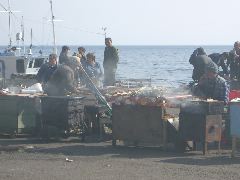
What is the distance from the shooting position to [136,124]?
13.4m

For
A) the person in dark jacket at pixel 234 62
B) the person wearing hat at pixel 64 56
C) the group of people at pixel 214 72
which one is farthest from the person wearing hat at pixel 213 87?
the person in dark jacket at pixel 234 62

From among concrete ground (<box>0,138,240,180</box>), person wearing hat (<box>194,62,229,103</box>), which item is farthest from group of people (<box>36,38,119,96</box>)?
person wearing hat (<box>194,62,229,103</box>)

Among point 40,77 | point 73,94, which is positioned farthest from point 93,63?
point 73,94

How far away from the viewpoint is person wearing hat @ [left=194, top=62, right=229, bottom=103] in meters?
13.5

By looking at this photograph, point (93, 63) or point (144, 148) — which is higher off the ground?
point (93, 63)

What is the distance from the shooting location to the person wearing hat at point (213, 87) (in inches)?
531

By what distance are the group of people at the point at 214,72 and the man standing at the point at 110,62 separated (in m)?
2.38

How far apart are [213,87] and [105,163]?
10.6 feet

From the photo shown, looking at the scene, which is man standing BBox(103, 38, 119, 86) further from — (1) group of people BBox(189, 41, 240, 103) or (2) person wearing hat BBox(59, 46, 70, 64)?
(1) group of people BBox(189, 41, 240, 103)

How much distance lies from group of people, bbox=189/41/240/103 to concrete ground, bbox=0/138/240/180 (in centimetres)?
132

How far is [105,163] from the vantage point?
458 inches

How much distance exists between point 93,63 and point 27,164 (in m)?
9.24

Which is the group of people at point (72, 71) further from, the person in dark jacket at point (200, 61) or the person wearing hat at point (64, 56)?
the person in dark jacket at point (200, 61)

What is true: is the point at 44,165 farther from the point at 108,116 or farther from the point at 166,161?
the point at 108,116
